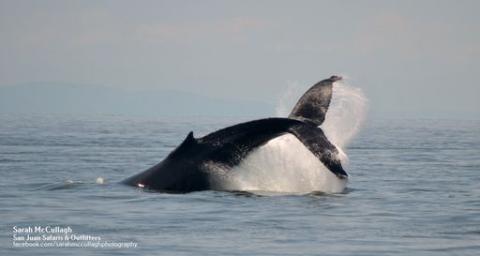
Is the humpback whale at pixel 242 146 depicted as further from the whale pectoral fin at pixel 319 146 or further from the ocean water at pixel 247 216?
the ocean water at pixel 247 216

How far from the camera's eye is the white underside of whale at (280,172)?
13.9m

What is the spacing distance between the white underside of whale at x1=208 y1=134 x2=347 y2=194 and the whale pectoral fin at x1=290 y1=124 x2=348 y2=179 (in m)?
0.17

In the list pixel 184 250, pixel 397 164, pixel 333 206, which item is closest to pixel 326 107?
pixel 333 206

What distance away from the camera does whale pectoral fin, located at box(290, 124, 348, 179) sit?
44.1 feet

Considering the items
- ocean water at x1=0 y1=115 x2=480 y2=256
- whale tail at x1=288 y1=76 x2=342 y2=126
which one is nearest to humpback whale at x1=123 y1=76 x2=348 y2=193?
whale tail at x1=288 y1=76 x2=342 y2=126

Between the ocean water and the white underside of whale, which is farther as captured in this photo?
the white underside of whale

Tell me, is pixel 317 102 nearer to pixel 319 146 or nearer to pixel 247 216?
pixel 319 146

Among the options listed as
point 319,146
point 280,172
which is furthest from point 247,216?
point 280,172

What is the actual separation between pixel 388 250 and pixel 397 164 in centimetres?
1411

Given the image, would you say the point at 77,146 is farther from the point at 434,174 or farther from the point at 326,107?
the point at 326,107

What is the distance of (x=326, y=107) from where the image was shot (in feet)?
45.7

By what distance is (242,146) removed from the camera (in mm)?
13906

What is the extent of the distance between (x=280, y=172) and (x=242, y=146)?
2.66 ft

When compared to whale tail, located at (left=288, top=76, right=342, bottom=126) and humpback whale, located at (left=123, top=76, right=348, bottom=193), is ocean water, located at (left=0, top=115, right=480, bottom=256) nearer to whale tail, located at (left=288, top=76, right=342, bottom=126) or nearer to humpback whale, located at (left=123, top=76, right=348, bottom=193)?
humpback whale, located at (left=123, top=76, right=348, bottom=193)
